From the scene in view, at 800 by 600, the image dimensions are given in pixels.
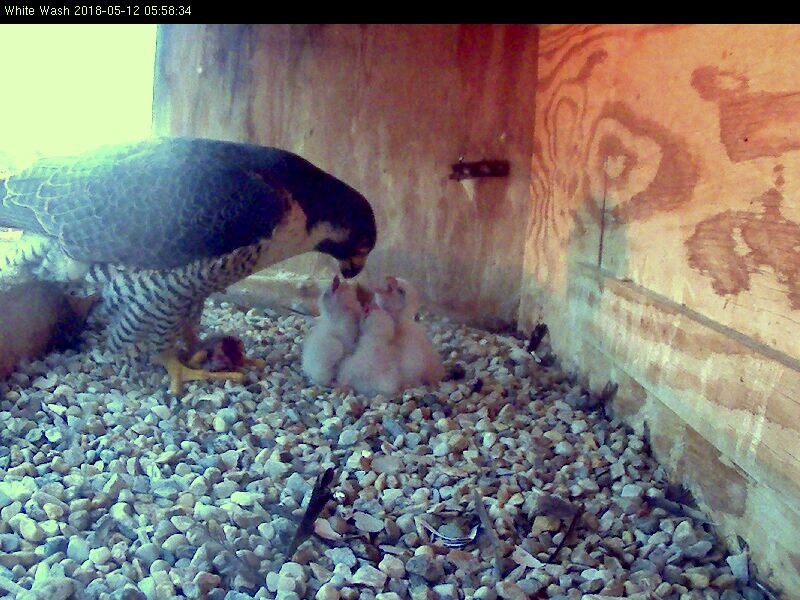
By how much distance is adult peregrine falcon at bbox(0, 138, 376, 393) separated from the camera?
2.23 m

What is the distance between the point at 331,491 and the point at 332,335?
982mm

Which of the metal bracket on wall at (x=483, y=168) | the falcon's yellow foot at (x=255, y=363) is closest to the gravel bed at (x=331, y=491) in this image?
the falcon's yellow foot at (x=255, y=363)

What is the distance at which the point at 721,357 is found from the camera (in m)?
1.58

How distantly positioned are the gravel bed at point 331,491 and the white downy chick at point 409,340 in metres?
0.10

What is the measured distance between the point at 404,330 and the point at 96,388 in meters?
1.10

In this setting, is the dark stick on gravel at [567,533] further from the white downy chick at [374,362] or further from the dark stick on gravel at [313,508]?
the white downy chick at [374,362]

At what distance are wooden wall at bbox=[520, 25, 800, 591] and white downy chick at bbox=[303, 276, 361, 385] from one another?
0.86 meters

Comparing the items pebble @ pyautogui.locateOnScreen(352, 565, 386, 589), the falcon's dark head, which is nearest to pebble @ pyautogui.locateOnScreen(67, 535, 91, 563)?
pebble @ pyautogui.locateOnScreen(352, 565, 386, 589)

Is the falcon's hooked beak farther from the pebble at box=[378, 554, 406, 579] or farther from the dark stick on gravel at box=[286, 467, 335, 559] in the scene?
the pebble at box=[378, 554, 406, 579]

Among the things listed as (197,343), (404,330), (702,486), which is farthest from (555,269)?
(197,343)

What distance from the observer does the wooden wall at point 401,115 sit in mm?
3078

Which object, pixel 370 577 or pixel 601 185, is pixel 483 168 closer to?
pixel 601 185

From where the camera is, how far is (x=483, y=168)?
10.5ft

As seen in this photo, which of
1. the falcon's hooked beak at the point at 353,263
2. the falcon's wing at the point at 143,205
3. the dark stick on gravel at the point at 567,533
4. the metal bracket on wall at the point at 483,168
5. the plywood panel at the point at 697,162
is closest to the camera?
the plywood panel at the point at 697,162
